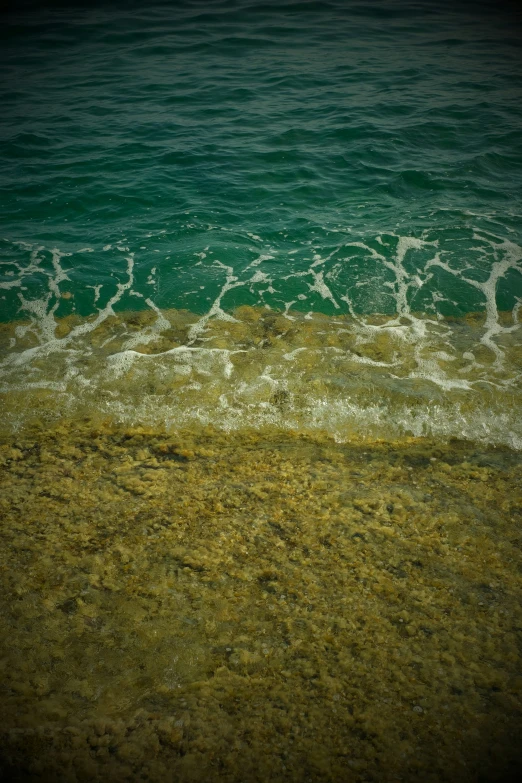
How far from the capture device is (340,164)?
8633mm

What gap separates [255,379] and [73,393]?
1663mm

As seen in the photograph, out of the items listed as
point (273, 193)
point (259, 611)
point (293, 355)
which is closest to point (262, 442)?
point (293, 355)

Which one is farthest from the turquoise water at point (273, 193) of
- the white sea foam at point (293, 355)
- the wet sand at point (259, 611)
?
the wet sand at point (259, 611)

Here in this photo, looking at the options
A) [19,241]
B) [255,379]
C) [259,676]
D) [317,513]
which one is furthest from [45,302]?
[259,676]

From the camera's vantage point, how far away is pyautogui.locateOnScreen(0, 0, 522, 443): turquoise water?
206 inches

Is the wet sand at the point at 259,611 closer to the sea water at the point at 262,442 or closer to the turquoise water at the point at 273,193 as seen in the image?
the sea water at the point at 262,442

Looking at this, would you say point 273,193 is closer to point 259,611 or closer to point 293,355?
point 293,355

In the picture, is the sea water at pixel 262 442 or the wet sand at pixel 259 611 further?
the sea water at pixel 262 442

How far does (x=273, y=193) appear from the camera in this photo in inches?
316

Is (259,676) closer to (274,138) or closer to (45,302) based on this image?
(45,302)

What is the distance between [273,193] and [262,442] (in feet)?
17.9

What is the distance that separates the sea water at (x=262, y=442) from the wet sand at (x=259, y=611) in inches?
0.6

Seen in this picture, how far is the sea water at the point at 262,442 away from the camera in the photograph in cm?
227

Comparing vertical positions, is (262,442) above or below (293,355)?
below
